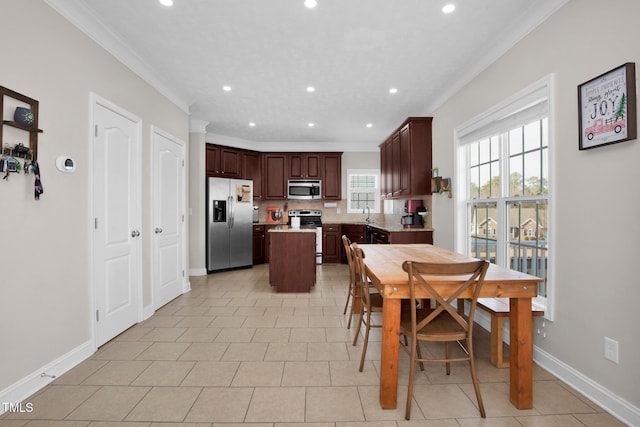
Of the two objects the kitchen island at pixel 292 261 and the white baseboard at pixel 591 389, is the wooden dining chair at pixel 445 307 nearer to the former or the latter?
the white baseboard at pixel 591 389

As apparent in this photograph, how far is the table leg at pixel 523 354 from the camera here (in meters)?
1.82

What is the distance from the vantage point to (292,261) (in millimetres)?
4441

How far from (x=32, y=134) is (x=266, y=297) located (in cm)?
295

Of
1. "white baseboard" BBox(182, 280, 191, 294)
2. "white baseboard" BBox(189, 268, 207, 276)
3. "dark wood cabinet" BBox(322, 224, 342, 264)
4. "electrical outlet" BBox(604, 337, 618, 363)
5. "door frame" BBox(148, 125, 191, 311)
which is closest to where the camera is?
"electrical outlet" BBox(604, 337, 618, 363)

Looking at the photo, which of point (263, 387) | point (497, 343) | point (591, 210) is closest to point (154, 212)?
point (263, 387)

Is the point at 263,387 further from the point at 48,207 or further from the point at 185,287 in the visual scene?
the point at 185,287

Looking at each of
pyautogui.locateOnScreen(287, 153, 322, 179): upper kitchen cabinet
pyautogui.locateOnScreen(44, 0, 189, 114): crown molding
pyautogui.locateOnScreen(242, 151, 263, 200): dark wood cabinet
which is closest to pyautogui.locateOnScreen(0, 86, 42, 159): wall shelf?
pyautogui.locateOnScreen(44, 0, 189, 114): crown molding

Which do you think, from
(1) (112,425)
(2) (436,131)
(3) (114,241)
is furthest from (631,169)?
(3) (114,241)

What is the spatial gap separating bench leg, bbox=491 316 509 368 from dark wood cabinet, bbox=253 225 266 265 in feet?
16.1

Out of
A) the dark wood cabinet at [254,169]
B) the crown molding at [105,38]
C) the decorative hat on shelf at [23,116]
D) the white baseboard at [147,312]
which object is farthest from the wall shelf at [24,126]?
the dark wood cabinet at [254,169]

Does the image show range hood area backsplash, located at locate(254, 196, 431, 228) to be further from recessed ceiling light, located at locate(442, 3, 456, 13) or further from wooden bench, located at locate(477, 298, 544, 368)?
recessed ceiling light, located at locate(442, 3, 456, 13)

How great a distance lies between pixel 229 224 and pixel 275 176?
167 cm

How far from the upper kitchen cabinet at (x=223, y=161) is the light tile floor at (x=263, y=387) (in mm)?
3380

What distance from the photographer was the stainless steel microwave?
682cm
